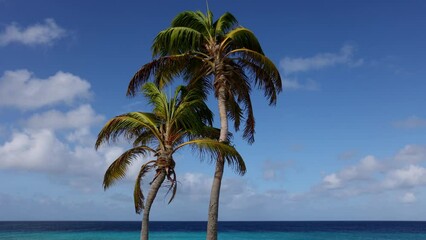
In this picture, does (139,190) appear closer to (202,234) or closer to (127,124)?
(127,124)

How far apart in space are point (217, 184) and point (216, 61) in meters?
4.11

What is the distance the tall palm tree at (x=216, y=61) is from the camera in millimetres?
14578

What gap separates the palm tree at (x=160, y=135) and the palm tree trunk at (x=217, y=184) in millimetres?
651

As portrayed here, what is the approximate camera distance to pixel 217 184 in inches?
537

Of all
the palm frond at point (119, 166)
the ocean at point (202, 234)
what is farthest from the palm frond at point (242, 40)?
the ocean at point (202, 234)

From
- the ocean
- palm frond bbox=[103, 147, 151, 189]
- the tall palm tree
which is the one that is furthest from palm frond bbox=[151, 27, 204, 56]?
the ocean

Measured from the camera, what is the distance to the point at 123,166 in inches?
558

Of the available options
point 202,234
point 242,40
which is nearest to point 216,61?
point 242,40

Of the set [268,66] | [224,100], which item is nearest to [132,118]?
[224,100]

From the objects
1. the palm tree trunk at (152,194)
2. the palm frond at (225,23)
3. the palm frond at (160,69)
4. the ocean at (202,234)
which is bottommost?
the ocean at (202,234)

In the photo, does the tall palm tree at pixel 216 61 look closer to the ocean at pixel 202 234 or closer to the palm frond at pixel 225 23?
the palm frond at pixel 225 23

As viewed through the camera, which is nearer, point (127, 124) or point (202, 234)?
point (127, 124)

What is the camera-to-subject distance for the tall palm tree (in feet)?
47.8

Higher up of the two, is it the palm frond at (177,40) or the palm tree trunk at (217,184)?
the palm frond at (177,40)
